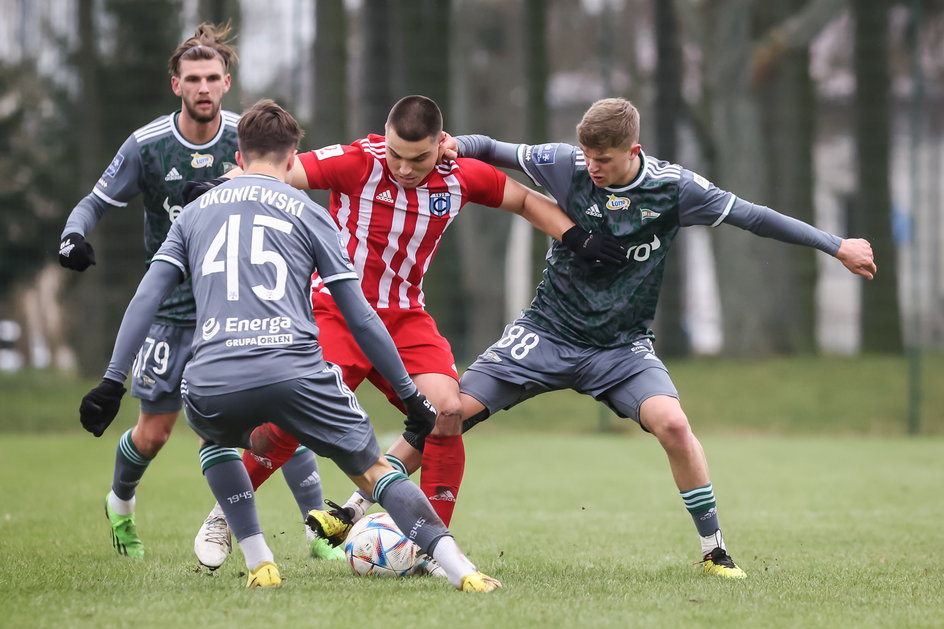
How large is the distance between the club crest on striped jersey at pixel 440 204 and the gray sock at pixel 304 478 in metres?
1.45

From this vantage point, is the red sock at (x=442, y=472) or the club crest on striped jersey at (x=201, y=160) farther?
the club crest on striped jersey at (x=201, y=160)

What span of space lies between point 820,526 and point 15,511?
16.5 feet

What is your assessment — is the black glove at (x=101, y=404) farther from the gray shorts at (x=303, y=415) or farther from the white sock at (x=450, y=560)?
the white sock at (x=450, y=560)

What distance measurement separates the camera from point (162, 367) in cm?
596

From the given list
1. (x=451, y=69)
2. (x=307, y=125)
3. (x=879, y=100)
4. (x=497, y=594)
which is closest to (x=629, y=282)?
(x=497, y=594)

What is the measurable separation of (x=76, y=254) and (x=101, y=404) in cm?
112

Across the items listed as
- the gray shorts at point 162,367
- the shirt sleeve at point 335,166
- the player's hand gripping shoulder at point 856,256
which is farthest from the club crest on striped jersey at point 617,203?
the gray shorts at point 162,367

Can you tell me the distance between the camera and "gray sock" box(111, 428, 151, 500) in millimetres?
6082

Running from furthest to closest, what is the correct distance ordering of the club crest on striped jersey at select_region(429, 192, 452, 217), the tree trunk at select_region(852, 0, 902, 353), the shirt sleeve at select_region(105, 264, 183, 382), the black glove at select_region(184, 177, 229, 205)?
1. the tree trunk at select_region(852, 0, 902, 353)
2. the club crest on striped jersey at select_region(429, 192, 452, 217)
3. the black glove at select_region(184, 177, 229, 205)
4. the shirt sleeve at select_region(105, 264, 183, 382)

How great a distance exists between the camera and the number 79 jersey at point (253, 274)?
440 centimetres

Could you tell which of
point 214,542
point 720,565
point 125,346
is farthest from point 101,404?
point 720,565

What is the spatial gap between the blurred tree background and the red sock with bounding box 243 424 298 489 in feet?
24.7

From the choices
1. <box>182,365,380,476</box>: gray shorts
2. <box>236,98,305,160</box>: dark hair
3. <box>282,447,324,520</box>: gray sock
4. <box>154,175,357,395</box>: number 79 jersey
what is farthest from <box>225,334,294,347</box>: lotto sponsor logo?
<box>282,447,324,520</box>: gray sock

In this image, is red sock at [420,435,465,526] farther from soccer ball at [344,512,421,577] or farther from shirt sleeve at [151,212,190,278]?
shirt sleeve at [151,212,190,278]
